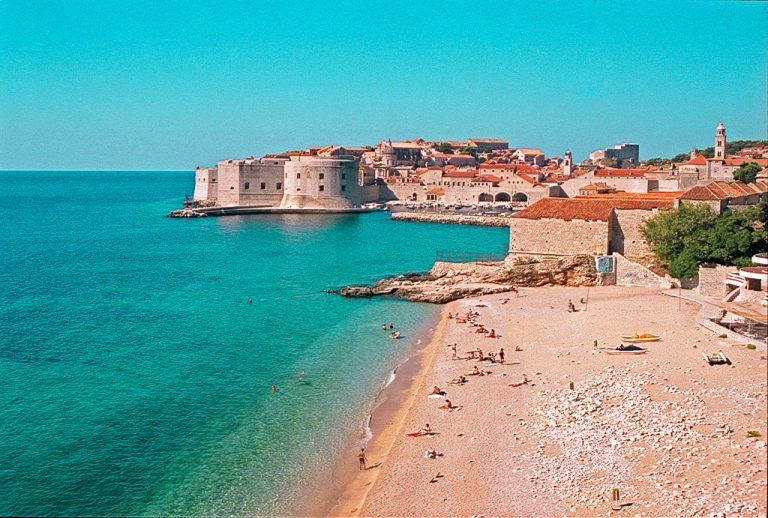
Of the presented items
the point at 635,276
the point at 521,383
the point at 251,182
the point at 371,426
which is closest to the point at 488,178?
the point at 251,182

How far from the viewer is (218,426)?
12.9 m

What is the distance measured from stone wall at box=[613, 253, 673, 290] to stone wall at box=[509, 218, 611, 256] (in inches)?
27.5

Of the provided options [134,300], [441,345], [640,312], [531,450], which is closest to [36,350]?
[134,300]

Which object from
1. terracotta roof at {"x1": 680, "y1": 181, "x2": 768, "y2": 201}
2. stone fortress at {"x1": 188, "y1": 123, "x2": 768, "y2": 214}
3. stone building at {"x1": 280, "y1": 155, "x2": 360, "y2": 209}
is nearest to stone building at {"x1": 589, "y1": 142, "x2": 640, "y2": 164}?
stone fortress at {"x1": 188, "y1": 123, "x2": 768, "y2": 214}

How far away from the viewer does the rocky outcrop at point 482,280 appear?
23.2 meters

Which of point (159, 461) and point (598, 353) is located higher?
point (598, 353)

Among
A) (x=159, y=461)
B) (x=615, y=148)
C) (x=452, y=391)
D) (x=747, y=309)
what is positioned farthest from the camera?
(x=615, y=148)

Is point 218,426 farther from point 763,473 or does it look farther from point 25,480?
point 763,473

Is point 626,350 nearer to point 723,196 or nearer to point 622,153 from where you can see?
point 723,196

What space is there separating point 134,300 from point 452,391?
14742mm

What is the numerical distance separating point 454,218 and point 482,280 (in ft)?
107

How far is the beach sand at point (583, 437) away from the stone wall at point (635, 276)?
5.16m

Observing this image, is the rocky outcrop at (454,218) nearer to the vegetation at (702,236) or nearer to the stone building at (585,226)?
the stone building at (585,226)

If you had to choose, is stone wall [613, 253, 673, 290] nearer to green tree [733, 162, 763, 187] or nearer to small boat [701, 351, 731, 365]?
small boat [701, 351, 731, 365]
